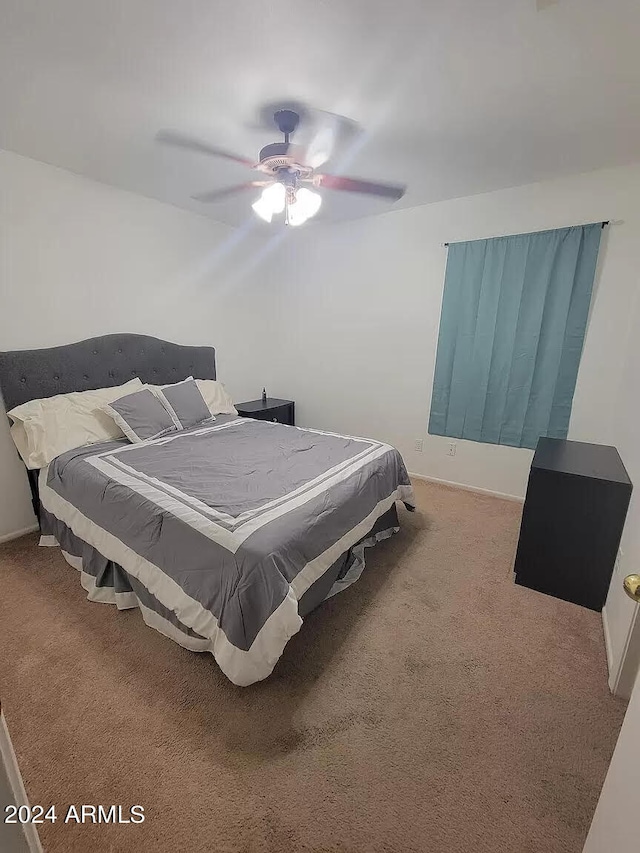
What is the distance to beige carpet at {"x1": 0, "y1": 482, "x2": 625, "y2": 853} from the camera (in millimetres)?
1122

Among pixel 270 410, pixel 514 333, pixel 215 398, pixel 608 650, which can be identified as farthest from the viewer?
pixel 270 410

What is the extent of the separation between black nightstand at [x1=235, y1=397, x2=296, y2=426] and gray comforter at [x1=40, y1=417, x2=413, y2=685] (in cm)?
116

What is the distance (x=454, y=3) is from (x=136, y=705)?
111 inches

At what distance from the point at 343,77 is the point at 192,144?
1.11 m

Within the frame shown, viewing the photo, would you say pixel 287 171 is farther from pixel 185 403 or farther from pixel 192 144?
pixel 185 403

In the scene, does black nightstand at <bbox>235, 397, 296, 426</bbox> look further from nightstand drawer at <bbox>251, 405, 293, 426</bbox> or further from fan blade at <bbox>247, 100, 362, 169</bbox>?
fan blade at <bbox>247, 100, 362, 169</bbox>

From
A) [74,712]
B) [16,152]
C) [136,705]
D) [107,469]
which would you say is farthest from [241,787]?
[16,152]

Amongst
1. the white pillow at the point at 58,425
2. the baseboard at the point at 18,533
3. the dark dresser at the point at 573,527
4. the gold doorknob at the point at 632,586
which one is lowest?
the baseboard at the point at 18,533

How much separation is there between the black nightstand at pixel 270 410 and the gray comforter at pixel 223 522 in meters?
1.16

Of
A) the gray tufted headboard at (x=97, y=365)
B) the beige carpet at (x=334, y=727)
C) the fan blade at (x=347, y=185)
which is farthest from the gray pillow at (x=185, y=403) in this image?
the fan blade at (x=347, y=185)

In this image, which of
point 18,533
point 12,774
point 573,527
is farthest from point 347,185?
point 18,533

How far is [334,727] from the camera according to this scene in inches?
54.6

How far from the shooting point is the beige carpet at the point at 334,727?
1.12 metres

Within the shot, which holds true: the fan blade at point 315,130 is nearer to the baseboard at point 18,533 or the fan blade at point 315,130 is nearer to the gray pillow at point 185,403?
the gray pillow at point 185,403
